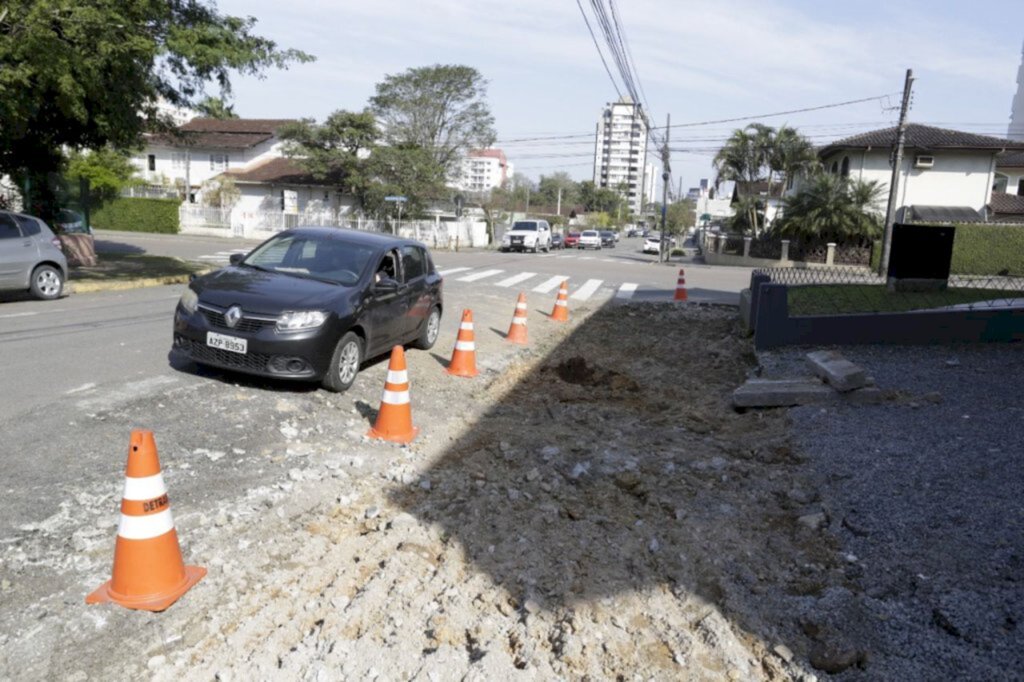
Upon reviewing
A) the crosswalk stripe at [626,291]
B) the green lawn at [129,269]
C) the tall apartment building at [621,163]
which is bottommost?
the crosswalk stripe at [626,291]

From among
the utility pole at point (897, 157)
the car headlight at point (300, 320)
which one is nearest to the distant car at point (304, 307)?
the car headlight at point (300, 320)

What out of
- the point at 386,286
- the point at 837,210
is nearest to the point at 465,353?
the point at 386,286

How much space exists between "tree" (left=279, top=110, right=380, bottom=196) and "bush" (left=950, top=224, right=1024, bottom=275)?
102ft

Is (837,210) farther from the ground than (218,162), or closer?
closer

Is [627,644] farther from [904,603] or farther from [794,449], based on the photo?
[794,449]

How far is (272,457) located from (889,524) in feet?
14.1

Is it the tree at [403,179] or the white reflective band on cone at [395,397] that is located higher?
the tree at [403,179]

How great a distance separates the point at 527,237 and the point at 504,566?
40.1 metres

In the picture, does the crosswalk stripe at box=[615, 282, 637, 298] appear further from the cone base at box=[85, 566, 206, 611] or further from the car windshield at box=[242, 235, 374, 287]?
the cone base at box=[85, 566, 206, 611]

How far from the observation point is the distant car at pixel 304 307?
6879 millimetres

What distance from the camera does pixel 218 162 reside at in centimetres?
5416

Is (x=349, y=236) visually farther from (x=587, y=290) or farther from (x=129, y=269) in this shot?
(x=587, y=290)

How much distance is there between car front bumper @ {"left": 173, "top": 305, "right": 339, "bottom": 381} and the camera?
683 centimetres

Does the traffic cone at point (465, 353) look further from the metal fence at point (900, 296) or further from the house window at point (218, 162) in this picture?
the house window at point (218, 162)
